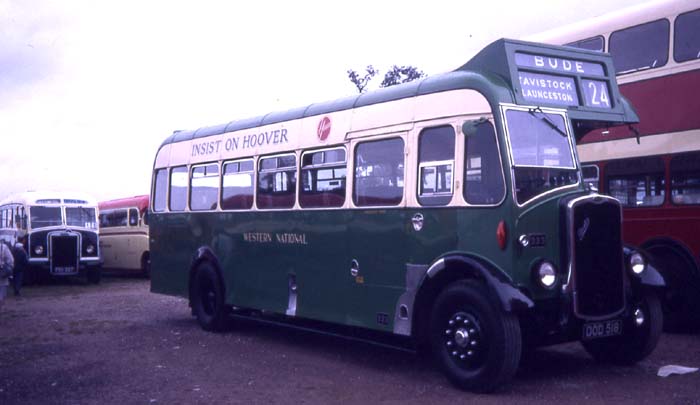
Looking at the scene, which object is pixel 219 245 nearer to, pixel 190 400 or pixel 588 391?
pixel 190 400

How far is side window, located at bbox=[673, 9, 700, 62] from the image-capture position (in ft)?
39.0

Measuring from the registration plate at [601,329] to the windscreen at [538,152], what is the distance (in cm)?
141

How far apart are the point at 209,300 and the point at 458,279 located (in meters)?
6.00

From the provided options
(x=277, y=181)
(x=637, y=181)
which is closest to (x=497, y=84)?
(x=277, y=181)

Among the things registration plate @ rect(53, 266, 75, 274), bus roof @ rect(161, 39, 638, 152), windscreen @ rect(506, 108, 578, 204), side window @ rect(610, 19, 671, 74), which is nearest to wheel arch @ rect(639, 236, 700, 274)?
side window @ rect(610, 19, 671, 74)

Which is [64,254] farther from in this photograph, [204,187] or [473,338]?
[473,338]

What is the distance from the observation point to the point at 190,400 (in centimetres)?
820

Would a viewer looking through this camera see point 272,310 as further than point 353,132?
Yes

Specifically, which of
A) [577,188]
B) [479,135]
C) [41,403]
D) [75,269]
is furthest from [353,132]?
[75,269]

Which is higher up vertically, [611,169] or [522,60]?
[522,60]

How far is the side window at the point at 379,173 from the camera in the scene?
30.4ft

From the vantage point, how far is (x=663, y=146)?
1224 cm

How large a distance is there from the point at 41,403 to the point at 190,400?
149cm

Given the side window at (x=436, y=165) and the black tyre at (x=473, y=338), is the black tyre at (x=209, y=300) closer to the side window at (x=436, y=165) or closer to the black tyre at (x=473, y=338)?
the side window at (x=436, y=165)
